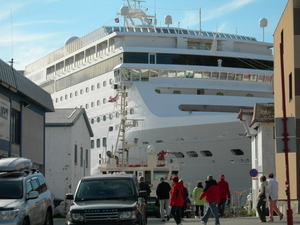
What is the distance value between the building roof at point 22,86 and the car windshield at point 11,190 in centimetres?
586

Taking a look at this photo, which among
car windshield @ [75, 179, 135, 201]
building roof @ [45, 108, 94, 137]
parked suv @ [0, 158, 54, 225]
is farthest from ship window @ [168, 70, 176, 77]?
car windshield @ [75, 179, 135, 201]

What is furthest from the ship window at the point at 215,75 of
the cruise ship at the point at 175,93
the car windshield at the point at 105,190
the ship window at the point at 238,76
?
the car windshield at the point at 105,190

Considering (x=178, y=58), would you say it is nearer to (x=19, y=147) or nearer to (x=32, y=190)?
(x=19, y=147)

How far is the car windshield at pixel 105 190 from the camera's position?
1267cm

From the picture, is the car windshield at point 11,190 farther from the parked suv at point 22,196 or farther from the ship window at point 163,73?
the ship window at point 163,73

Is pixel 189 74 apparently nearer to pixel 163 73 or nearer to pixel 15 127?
pixel 163 73

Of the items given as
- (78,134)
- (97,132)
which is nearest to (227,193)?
(78,134)

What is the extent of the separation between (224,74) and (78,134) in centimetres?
1335

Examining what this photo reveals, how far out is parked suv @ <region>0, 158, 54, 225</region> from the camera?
11633 mm

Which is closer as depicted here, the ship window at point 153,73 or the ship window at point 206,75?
the ship window at point 153,73

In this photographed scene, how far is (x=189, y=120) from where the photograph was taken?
34375 millimetres

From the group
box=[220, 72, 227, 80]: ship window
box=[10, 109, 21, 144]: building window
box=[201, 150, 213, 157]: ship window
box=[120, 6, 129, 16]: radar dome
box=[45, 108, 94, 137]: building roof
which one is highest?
box=[120, 6, 129, 16]: radar dome

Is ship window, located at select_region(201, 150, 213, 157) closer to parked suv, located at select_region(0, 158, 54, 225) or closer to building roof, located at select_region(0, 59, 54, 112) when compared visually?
building roof, located at select_region(0, 59, 54, 112)

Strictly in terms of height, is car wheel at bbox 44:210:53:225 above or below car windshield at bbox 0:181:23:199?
below
